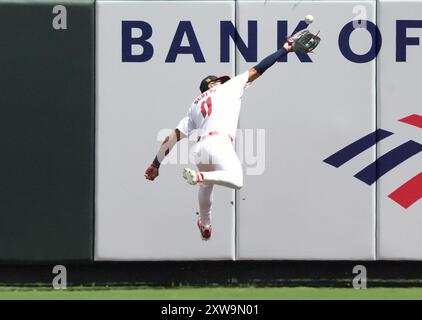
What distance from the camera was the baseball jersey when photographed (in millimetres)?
17188

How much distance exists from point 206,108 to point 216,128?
0.18 m

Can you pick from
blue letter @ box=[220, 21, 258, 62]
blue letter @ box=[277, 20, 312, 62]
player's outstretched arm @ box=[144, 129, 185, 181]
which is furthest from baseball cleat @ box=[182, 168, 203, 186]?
blue letter @ box=[277, 20, 312, 62]

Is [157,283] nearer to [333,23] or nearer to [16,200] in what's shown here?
[16,200]

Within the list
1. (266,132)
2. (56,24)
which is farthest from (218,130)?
(56,24)

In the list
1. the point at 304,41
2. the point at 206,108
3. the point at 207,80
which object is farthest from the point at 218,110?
the point at 304,41

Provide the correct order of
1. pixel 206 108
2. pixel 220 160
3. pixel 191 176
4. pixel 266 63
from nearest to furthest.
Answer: pixel 191 176 → pixel 220 160 → pixel 206 108 → pixel 266 63

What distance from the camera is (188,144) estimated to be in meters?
17.4

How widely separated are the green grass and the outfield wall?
0.27 metres

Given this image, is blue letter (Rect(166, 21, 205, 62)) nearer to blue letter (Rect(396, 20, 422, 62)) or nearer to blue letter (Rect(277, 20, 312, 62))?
blue letter (Rect(277, 20, 312, 62))

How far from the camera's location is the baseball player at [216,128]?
17.1m

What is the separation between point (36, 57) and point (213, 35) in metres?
1.46

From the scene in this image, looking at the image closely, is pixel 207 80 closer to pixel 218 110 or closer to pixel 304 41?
pixel 218 110

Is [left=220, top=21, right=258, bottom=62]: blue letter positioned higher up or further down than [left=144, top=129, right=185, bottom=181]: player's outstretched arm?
higher up

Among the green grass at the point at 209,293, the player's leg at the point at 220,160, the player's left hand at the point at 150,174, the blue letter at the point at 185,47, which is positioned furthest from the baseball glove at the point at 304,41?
the green grass at the point at 209,293
